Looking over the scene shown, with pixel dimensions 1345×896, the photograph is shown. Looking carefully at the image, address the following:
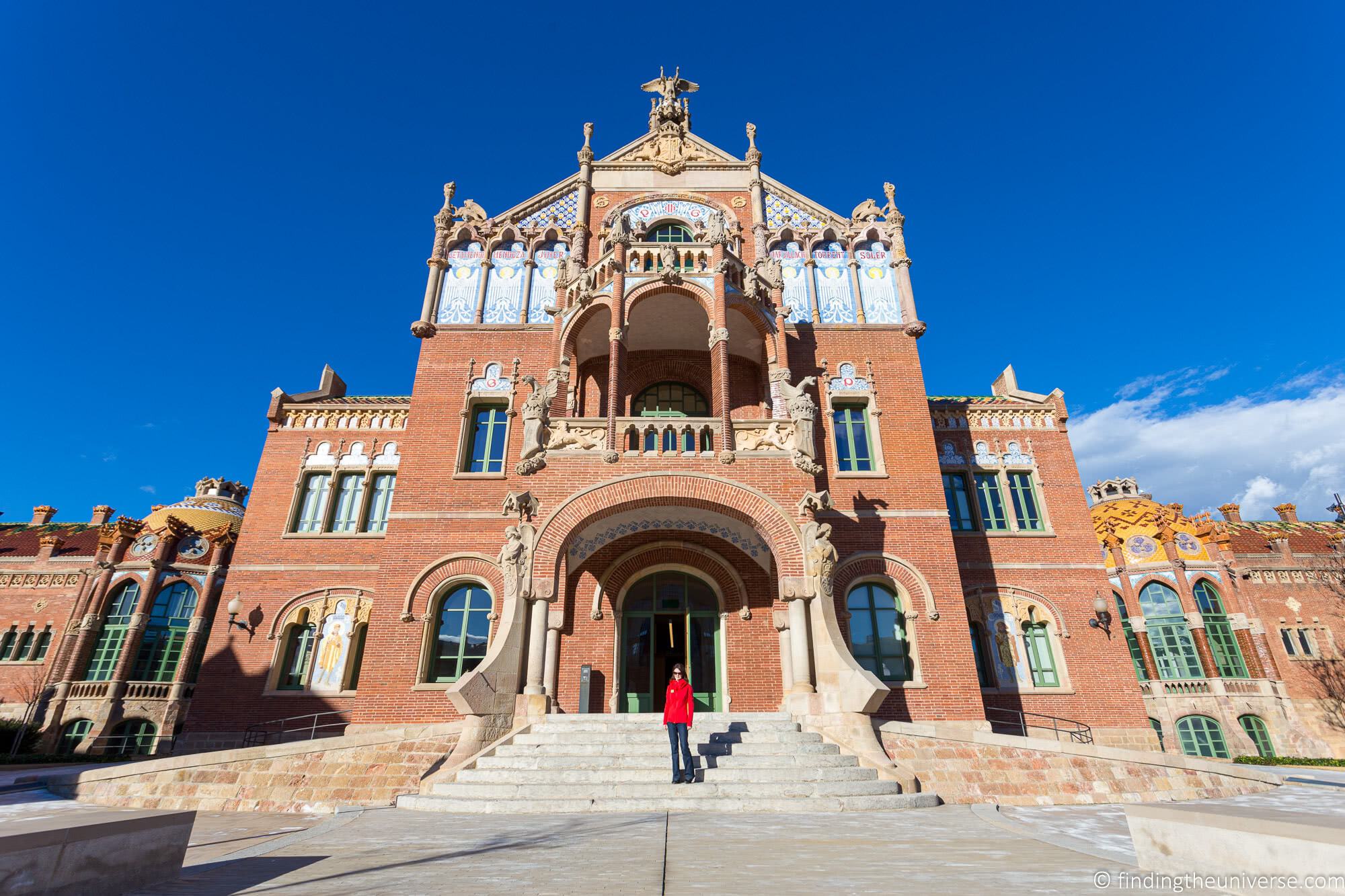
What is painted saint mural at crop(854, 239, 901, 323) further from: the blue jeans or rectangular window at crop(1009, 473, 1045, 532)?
the blue jeans

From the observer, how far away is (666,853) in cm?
520

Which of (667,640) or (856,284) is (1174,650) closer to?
(856,284)

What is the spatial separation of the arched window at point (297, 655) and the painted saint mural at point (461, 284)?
8.64m

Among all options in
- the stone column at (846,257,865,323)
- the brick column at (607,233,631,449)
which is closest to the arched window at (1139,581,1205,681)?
the stone column at (846,257,865,323)

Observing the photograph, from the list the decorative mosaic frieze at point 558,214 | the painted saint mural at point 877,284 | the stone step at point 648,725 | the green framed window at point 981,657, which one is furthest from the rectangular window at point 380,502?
the green framed window at point 981,657

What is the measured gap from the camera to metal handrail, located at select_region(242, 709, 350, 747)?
602 inches

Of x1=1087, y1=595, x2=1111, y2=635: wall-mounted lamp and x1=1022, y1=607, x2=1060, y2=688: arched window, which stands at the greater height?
x1=1087, y1=595, x2=1111, y2=635: wall-mounted lamp

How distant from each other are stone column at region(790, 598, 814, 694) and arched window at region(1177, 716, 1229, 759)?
18.6 meters

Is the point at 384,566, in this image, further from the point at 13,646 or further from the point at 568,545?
the point at 13,646

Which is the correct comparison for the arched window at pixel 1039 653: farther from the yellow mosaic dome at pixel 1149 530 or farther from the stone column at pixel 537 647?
the stone column at pixel 537 647

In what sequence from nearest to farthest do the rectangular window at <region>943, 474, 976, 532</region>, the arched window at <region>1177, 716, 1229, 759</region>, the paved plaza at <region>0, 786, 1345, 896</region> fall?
the paved plaza at <region>0, 786, 1345, 896</region> < the rectangular window at <region>943, 474, 976, 532</region> < the arched window at <region>1177, 716, 1229, 759</region>

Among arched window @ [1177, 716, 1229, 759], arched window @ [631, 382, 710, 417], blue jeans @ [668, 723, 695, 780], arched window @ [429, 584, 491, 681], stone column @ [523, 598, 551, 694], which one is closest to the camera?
blue jeans @ [668, 723, 695, 780]

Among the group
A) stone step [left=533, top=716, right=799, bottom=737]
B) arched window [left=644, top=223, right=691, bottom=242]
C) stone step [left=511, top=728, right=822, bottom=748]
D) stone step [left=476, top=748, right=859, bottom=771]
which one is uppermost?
arched window [left=644, top=223, right=691, bottom=242]

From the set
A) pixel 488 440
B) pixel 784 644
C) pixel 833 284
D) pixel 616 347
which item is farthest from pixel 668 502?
pixel 833 284
